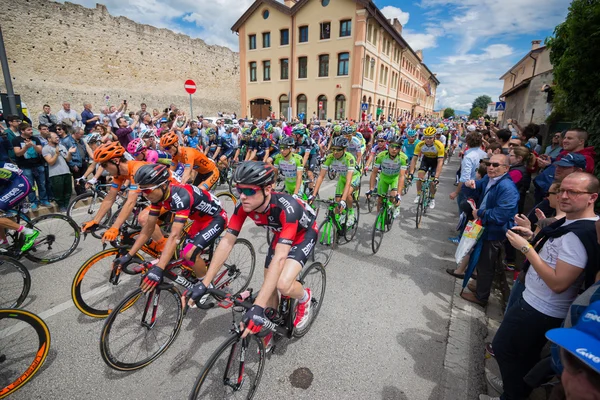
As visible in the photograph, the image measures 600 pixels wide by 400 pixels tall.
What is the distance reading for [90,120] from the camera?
1010 cm

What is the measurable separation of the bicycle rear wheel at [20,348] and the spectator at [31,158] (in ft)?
16.7

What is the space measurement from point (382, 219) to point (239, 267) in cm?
290

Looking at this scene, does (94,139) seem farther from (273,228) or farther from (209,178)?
(273,228)

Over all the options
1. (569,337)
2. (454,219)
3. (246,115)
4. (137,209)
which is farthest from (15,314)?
(246,115)

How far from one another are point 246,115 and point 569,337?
37.5 meters

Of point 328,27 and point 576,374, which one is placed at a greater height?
point 328,27

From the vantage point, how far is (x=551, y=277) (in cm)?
200

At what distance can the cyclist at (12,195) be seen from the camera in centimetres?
411

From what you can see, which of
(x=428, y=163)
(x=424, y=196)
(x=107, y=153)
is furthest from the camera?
(x=428, y=163)

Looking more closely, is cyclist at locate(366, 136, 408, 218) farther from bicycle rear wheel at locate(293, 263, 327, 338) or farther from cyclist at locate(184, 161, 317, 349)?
cyclist at locate(184, 161, 317, 349)

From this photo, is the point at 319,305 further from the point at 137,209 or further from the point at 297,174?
the point at 137,209

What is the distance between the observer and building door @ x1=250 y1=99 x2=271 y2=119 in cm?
3422

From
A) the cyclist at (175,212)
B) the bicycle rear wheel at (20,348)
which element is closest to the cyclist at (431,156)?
the cyclist at (175,212)

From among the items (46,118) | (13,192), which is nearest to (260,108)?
(46,118)
